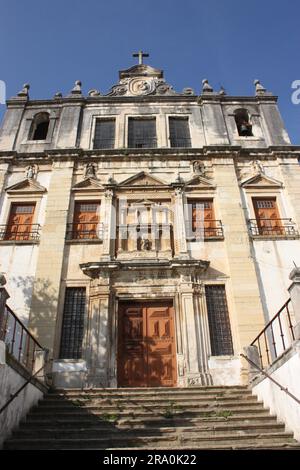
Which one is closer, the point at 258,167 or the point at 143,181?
the point at 143,181

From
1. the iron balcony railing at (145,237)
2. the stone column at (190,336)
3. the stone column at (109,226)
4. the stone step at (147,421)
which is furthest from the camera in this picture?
the iron balcony railing at (145,237)

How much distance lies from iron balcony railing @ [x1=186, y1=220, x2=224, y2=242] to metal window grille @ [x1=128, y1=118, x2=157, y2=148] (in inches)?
184

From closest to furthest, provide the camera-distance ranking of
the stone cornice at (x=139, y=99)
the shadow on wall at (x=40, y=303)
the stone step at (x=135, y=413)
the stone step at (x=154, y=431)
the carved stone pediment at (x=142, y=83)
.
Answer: the stone step at (x=154, y=431) < the stone step at (x=135, y=413) < the shadow on wall at (x=40, y=303) < the stone cornice at (x=139, y=99) < the carved stone pediment at (x=142, y=83)

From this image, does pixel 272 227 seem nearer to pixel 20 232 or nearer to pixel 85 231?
pixel 85 231

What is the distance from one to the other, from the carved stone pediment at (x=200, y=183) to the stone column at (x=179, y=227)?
53 centimetres

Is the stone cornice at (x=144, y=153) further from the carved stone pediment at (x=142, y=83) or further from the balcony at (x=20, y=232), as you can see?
the carved stone pediment at (x=142, y=83)

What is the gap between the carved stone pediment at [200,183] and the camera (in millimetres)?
15016

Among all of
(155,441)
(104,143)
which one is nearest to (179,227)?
(104,143)

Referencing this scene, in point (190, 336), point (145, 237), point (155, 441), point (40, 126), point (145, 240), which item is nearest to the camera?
point (155, 441)

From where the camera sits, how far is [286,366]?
7.33 meters

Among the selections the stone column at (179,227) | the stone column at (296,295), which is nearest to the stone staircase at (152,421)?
the stone column at (296,295)

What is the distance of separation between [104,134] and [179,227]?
622 centimetres

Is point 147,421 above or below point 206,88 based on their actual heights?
below

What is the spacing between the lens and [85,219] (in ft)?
47.3
